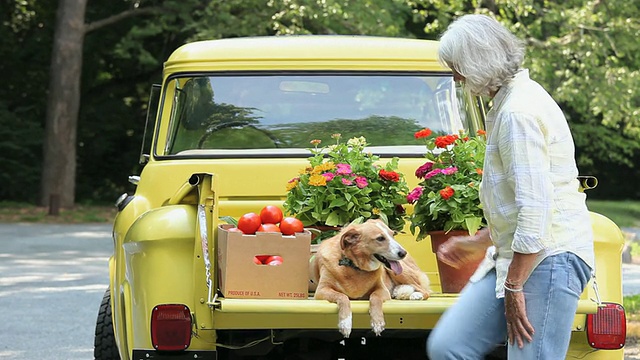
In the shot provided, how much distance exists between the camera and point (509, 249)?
12.2ft

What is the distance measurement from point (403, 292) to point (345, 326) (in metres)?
0.41

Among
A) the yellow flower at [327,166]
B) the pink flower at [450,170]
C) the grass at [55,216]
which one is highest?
the pink flower at [450,170]

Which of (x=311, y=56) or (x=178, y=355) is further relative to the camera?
(x=311, y=56)

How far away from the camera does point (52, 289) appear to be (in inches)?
498

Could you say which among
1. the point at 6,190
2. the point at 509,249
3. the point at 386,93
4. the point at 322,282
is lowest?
the point at 6,190

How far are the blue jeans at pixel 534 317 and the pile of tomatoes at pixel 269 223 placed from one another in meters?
1.19

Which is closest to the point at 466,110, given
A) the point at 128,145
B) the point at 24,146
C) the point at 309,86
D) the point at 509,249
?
the point at 309,86

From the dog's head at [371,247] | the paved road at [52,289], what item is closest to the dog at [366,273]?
the dog's head at [371,247]

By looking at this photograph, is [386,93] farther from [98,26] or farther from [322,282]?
[98,26]

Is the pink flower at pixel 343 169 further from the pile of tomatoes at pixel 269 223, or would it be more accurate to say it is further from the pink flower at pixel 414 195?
the pile of tomatoes at pixel 269 223

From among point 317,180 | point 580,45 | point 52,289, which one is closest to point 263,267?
point 317,180

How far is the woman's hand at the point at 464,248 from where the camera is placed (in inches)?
170

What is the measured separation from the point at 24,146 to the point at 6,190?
1362 millimetres

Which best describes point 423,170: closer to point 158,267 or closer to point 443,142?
point 443,142
